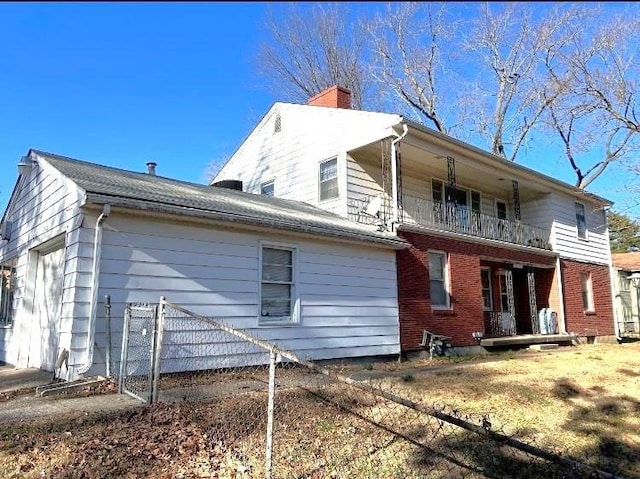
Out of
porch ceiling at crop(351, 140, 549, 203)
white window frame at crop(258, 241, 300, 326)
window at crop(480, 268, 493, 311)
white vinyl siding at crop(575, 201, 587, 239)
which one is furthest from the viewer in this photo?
white vinyl siding at crop(575, 201, 587, 239)

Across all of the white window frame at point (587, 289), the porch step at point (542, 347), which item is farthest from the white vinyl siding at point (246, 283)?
the white window frame at point (587, 289)

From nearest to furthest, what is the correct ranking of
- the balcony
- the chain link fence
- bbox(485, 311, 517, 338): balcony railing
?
the chain link fence < the balcony < bbox(485, 311, 517, 338): balcony railing

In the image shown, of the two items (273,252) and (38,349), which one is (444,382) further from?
(38,349)

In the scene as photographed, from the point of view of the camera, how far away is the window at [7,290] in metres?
11.2

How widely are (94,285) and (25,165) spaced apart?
504 centimetres

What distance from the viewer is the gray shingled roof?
25.3ft

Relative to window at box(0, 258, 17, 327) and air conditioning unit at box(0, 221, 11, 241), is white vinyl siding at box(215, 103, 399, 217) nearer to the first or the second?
air conditioning unit at box(0, 221, 11, 241)

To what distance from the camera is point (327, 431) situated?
17.9 ft

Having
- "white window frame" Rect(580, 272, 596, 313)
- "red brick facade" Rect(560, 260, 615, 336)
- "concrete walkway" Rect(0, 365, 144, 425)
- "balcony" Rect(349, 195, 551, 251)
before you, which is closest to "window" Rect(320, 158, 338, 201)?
"balcony" Rect(349, 195, 551, 251)

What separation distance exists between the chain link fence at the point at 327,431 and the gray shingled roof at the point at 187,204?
1753 millimetres

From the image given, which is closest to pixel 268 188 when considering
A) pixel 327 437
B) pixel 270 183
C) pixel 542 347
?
pixel 270 183

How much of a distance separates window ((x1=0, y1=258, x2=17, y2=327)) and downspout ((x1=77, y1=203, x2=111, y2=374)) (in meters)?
5.02

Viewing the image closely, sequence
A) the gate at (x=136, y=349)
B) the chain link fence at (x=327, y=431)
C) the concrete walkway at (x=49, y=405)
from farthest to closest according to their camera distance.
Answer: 1. the gate at (x=136, y=349)
2. the concrete walkway at (x=49, y=405)
3. the chain link fence at (x=327, y=431)

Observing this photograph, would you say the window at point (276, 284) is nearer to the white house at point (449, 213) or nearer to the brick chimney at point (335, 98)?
the white house at point (449, 213)
